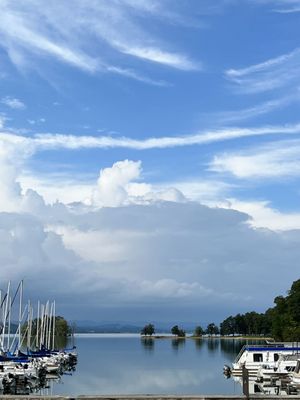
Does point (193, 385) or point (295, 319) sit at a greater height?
point (295, 319)

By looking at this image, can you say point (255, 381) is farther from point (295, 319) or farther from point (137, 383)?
point (295, 319)

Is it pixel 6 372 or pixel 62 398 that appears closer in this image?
pixel 62 398

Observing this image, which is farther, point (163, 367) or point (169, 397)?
point (163, 367)

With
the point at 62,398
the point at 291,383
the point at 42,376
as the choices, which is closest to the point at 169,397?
the point at 62,398

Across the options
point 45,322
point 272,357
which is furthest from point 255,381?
point 45,322

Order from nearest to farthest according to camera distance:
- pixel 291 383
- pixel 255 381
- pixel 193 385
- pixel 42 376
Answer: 1. pixel 291 383
2. pixel 255 381
3. pixel 193 385
4. pixel 42 376

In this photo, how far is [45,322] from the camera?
424ft

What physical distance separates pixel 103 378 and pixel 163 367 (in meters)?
24.1

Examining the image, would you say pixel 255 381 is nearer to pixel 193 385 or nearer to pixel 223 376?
pixel 193 385

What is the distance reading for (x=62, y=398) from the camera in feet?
89.6

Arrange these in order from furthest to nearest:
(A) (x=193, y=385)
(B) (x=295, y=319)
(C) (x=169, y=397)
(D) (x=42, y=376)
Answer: (B) (x=295, y=319), (D) (x=42, y=376), (A) (x=193, y=385), (C) (x=169, y=397)

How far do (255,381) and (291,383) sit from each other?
13.1 metres

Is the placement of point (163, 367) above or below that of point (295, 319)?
below

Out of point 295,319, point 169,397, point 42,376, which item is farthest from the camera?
point 295,319
